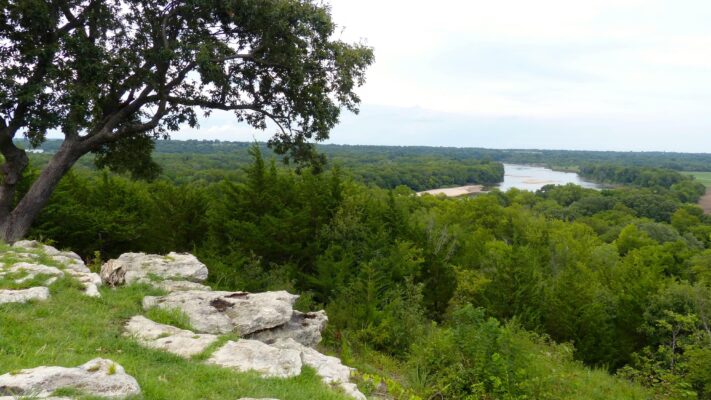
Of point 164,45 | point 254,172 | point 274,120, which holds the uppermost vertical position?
point 164,45

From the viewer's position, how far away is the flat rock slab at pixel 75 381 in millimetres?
3887

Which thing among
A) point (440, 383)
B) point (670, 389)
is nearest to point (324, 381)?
point (440, 383)

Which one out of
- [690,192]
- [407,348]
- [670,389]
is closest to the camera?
[407,348]

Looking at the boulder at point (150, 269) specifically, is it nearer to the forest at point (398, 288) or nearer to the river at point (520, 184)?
the forest at point (398, 288)

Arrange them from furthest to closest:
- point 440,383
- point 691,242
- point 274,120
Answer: point 691,242, point 274,120, point 440,383

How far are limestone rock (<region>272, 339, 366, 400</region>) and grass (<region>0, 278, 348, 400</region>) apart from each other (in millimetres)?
229

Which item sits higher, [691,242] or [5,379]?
[5,379]

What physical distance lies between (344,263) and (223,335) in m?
7.98

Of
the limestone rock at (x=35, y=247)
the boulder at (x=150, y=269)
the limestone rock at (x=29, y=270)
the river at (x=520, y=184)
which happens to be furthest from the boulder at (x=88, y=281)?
the river at (x=520, y=184)

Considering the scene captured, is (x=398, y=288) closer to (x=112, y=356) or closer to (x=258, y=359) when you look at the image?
(x=258, y=359)

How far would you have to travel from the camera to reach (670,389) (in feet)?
43.0

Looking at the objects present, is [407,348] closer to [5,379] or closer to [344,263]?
[344,263]

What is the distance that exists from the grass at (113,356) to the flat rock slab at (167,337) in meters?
0.16

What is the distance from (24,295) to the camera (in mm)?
6699
